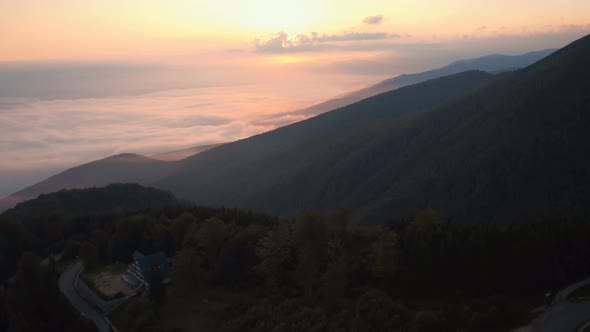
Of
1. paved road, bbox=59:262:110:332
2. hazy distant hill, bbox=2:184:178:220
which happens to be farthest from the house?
hazy distant hill, bbox=2:184:178:220

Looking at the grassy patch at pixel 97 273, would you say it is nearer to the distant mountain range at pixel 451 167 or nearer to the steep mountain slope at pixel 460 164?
the distant mountain range at pixel 451 167

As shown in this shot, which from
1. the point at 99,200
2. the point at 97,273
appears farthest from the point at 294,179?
the point at 97,273

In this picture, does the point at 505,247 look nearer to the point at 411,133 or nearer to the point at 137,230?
the point at 137,230

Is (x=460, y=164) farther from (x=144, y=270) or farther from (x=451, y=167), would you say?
(x=144, y=270)

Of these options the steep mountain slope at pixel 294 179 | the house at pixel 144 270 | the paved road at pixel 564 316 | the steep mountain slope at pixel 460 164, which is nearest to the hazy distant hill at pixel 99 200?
the steep mountain slope at pixel 294 179

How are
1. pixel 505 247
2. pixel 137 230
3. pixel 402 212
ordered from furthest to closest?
1. pixel 402 212
2. pixel 137 230
3. pixel 505 247

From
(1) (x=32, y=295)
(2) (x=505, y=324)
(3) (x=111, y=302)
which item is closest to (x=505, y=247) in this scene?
(2) (x=505, y=324)
